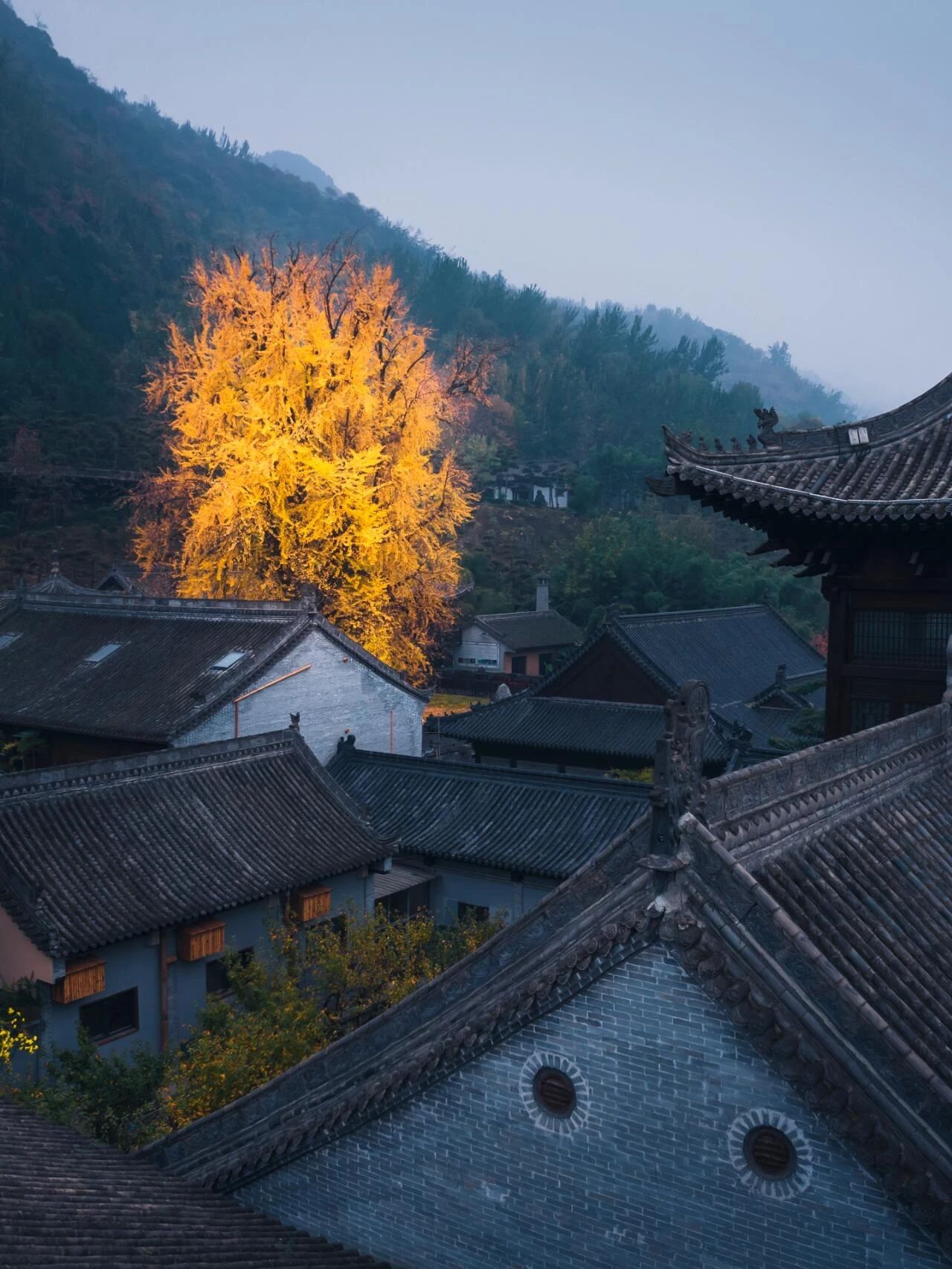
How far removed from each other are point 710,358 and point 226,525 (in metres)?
109

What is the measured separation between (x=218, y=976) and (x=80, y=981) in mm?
2835

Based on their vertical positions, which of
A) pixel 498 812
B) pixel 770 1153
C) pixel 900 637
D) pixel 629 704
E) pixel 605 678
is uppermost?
pixel 900 637

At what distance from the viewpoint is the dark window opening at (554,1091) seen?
641cm

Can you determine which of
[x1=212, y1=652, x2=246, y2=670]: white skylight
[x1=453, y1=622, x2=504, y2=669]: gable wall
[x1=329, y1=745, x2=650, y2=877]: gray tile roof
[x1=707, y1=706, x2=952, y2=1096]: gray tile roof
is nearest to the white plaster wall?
[x1=453, y1=622, x2=504, y2=669]: gable wall

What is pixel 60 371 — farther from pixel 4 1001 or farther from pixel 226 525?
pixel 4 1001

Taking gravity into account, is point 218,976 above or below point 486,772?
below

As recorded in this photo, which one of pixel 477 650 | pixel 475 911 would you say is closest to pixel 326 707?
pixel 475 911

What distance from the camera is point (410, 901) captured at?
21484 millimetres

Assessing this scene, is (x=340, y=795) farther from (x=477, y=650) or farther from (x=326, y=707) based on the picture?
(x=477, y=650)

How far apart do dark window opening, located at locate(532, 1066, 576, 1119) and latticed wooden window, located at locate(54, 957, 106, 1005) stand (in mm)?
10405

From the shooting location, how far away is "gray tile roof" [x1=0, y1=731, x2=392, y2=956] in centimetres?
1558

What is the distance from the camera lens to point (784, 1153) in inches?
226

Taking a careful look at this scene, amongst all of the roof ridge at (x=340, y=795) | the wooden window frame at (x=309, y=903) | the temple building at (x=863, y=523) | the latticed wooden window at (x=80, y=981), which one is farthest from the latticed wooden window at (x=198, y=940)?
the temple building at (x=863, y=523)

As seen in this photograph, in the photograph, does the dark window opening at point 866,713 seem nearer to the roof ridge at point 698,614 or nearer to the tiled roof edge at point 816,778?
the tiled roof edge at point 816,778
